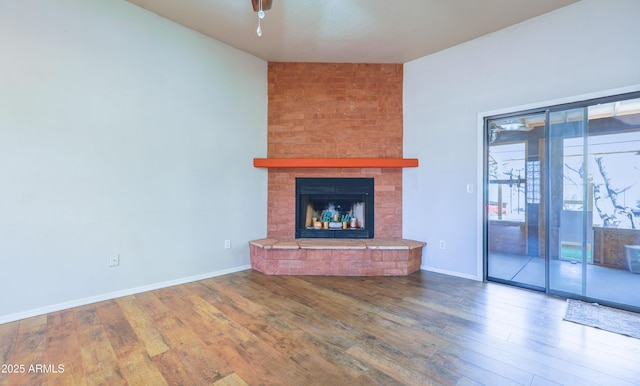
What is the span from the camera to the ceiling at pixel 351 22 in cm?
260

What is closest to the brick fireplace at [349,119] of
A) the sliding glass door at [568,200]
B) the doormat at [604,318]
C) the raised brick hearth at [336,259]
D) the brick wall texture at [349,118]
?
the brick wall texture at [349,118]

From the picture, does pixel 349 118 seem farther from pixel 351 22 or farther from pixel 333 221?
pixel 333 221

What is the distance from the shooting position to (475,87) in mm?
3193

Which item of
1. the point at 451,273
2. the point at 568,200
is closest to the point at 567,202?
the point at 568,200

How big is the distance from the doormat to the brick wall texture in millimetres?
1879

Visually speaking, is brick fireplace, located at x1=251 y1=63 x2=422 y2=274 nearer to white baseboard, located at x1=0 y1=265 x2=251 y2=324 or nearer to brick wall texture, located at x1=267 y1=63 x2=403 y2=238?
brick wall texture, located at x1=267 y1=63 x2=403 y2=238

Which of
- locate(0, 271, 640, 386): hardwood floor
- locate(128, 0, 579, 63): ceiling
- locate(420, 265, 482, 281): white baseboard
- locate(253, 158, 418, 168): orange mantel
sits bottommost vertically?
locate(0, 271, 640, 386): hardwood floor

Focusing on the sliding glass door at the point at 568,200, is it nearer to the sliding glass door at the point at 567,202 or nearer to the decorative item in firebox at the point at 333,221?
the sliding glass door at the point at 567,202

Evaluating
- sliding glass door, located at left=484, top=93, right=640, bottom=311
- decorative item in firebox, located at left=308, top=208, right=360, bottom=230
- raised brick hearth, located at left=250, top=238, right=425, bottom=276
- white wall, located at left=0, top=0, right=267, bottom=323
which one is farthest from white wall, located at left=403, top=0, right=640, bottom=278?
white wall, located at left=0, top=0, right=267, bottom=323

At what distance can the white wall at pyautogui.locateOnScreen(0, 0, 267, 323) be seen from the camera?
217 centimetres

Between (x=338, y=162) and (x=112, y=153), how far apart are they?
2.45 m

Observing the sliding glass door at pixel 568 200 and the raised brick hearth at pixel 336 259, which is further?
the raised brick hearth at pixel 336 259

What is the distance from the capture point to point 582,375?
1.54m

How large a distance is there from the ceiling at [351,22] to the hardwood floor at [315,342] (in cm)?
284
